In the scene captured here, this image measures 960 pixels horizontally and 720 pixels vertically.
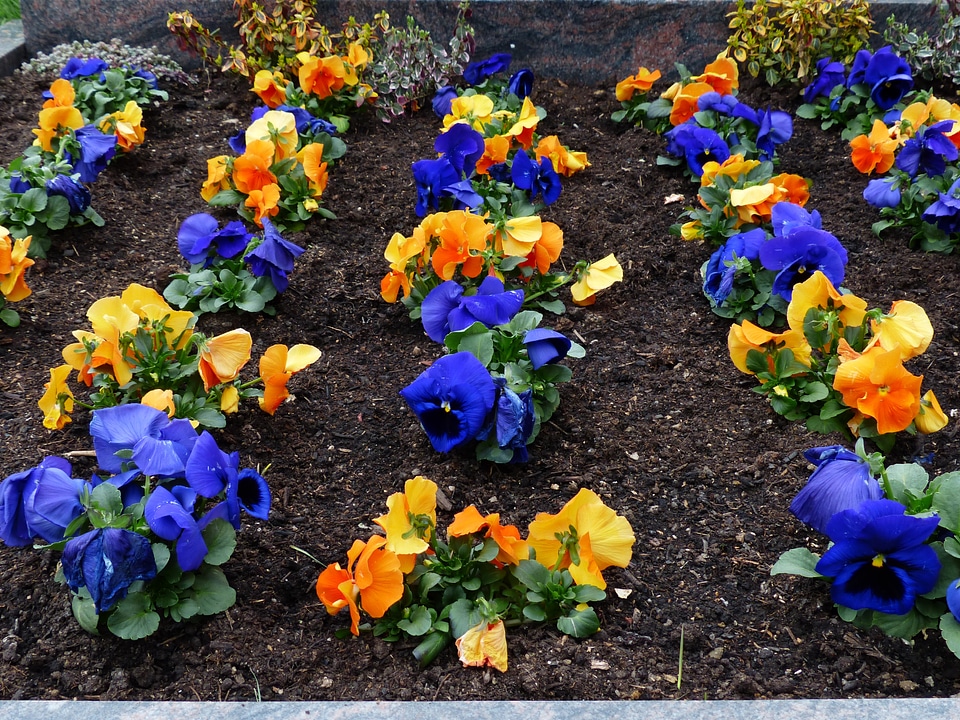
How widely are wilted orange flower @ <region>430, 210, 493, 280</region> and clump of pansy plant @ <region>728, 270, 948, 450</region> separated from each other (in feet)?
2.54

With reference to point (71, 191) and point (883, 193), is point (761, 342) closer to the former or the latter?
point (883, 193)

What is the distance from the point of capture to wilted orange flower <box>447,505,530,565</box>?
6.23ft

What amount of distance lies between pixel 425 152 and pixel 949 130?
2.05 metres

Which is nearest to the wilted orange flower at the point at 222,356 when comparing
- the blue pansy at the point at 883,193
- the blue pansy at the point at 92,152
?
the blue pansy at the point at 92,152

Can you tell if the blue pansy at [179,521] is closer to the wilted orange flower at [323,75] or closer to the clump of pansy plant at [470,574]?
the clump of pansy plant at [470,574]

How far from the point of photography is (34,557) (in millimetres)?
2137

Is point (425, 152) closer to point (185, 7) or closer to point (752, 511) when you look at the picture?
point (185, 7)

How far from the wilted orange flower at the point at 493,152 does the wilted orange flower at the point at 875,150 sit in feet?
4.41

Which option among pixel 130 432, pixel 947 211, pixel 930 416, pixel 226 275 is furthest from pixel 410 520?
pixel 947 211

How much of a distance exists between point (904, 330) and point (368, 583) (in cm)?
147

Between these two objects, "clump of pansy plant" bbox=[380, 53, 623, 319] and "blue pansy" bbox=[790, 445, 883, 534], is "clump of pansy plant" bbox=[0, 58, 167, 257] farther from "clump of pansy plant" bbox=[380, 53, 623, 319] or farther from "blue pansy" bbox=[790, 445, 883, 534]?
"blue pansy" bbox=[790, 445, 883, 534]

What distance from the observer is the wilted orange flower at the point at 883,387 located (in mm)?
2262

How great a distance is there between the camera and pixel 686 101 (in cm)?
402

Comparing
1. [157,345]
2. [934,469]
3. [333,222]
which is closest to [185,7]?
[333,222]
